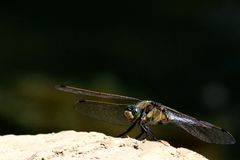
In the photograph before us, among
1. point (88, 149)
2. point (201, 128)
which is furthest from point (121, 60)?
point (88, 149)

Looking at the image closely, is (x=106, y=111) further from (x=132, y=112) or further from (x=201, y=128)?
(x=201, y=128)

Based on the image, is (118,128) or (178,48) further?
(178,48)

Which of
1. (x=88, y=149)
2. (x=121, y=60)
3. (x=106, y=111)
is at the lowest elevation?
(x=121, y=60)

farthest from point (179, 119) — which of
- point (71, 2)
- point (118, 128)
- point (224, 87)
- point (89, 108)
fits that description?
point (71, 2)

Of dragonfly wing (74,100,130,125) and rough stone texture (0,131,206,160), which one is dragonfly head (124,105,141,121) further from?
rough stone texture (0,131,206,160)

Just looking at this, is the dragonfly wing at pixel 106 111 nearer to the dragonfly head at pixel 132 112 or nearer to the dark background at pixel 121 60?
the dragonfly head at pixel 132 112

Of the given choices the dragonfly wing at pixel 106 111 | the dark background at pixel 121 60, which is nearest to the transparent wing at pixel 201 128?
the dragonfly wing at pixel 106 111

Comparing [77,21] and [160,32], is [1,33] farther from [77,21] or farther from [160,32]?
[160,32]
